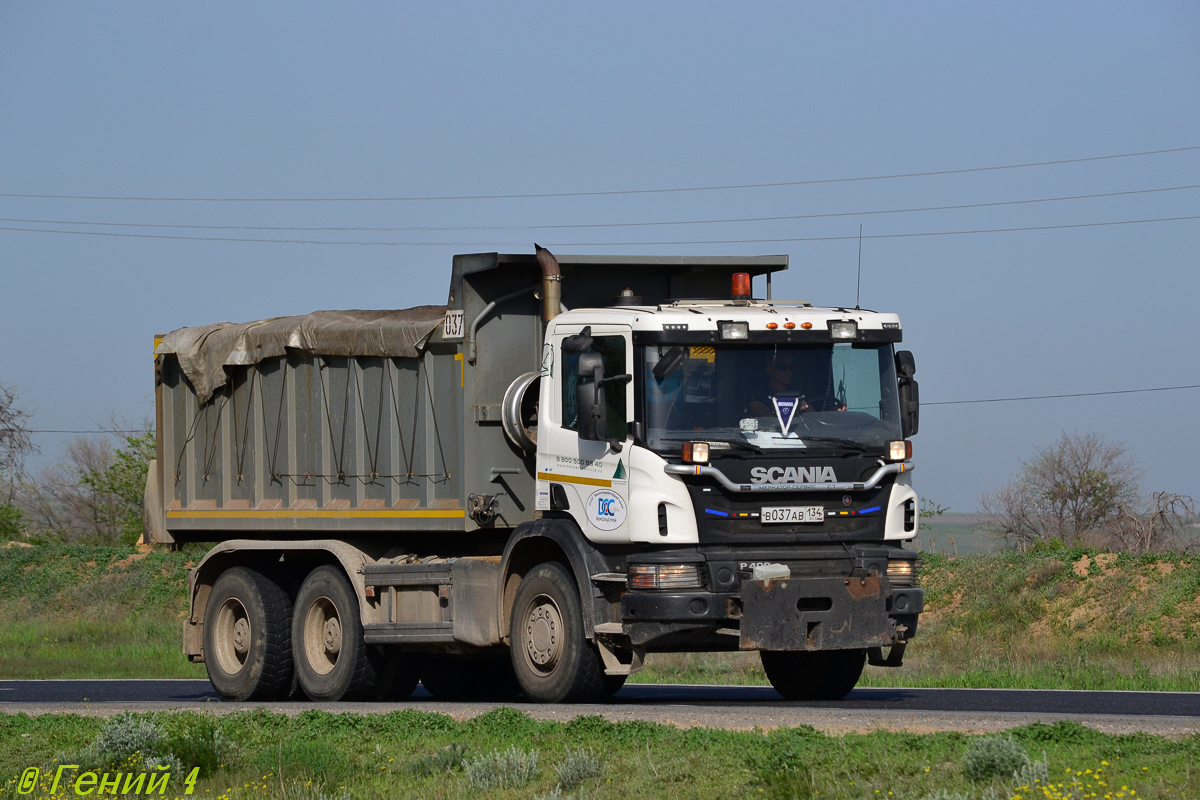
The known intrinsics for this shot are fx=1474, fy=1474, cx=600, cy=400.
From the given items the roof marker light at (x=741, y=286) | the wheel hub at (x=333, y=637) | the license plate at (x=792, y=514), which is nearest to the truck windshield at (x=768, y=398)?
the license plate at (x=792, y=514)

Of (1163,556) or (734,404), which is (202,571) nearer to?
(734,404)

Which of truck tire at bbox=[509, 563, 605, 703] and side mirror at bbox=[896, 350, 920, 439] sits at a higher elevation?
side mirror at bbox=[896, 350, 920, 439]

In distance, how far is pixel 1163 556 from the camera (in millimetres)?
26422

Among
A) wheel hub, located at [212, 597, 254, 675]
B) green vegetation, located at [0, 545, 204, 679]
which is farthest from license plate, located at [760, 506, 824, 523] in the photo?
green vegetation, located at [0, 545, 204, 679]

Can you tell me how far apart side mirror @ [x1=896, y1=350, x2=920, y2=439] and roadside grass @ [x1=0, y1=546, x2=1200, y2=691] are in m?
4.90

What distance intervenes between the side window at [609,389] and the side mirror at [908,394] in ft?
7.54

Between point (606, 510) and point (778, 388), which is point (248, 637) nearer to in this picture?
point (606, 510)

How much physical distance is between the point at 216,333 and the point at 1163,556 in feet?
59.5

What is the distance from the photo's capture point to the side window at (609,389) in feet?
36.4

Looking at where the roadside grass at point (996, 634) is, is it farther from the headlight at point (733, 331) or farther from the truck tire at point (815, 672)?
the headlight at point (733, 331)

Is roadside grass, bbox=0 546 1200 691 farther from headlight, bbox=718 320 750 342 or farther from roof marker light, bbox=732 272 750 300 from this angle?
headlight, bbox=718 320 750 342

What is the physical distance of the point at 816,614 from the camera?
10992 mm

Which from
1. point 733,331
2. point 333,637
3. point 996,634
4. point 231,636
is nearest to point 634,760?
point 733,331

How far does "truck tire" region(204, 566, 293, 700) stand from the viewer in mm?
14797
